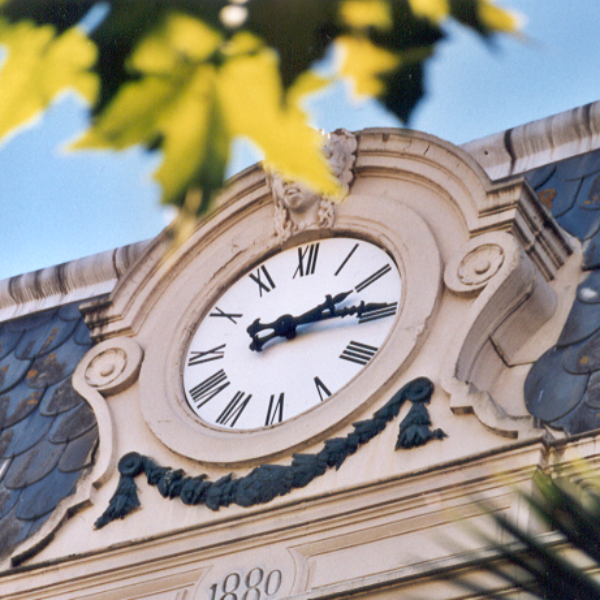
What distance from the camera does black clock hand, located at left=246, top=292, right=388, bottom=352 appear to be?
22.7 ft

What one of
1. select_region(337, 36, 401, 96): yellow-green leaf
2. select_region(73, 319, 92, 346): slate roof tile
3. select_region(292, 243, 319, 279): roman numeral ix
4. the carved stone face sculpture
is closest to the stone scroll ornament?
select_region(292, 243, 319, 279): roman numeral ix

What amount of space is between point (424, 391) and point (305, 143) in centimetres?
428

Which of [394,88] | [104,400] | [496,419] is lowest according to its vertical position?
[394,88]

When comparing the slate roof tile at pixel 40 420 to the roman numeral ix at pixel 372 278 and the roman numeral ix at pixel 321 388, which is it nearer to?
the roman numeral ix at pixel 321 388

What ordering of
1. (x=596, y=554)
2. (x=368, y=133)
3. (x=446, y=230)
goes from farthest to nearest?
(x=368, y=133), (x=446, y=230), (x=596, y=554)

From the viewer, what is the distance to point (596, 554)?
7.11ft

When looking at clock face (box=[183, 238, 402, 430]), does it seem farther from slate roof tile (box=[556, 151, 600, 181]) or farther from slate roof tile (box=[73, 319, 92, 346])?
slate roof tile (box=[73, 319, 92, 346])

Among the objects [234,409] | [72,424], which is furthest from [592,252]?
[72,424]

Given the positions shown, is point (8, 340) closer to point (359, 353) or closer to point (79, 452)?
point (79, 452)

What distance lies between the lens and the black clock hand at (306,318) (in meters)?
6.91

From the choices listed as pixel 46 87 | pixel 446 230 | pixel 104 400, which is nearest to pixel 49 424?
pixel 104 400

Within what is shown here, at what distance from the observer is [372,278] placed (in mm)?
7039

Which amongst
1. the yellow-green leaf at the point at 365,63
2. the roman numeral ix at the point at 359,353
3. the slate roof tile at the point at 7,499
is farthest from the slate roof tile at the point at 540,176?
the yellow-green leaf at the point at 365,63

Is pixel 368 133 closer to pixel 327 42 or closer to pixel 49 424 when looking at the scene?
pixel 49 424
